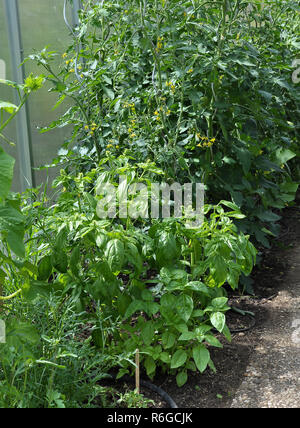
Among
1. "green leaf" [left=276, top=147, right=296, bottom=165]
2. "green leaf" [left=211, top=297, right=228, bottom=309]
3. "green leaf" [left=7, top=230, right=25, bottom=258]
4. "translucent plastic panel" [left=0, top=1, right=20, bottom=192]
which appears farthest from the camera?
"green leaf" [left=276, top=147, right=296, bottom=165]

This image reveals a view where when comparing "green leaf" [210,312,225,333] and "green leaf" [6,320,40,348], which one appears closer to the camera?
"green leaf" [6,320,40,348]

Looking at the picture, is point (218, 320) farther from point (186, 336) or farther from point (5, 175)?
point (5, 175)

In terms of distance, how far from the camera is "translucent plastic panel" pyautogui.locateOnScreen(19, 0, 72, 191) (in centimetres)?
342

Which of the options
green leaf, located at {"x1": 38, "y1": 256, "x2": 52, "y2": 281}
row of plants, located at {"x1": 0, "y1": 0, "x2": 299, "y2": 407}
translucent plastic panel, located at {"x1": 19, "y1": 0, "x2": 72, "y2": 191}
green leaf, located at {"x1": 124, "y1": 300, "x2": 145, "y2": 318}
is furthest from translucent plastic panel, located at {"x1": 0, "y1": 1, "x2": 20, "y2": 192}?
green leaf, located at {"x1": 124, "y1": 300, "x2": 145, "y2": 318}

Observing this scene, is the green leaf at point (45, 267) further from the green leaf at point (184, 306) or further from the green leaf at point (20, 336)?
the green leaf at point (184, 306)

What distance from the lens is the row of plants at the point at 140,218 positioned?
1957 mm

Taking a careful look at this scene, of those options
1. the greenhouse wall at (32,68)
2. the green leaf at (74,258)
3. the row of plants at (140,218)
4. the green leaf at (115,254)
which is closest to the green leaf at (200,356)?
the row of plants at (140,218)

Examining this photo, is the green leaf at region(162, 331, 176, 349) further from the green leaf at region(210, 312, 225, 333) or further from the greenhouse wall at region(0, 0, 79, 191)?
the greenhouse wall at region(0, 0, 79, 191)

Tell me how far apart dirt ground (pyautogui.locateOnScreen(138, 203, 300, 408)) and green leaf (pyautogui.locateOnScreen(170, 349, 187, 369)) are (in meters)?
0.17

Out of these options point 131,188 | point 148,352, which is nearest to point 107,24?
point 131,188

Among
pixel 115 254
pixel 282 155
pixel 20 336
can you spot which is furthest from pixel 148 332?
pixel 282 155

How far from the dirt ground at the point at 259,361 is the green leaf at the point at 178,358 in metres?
0.17
